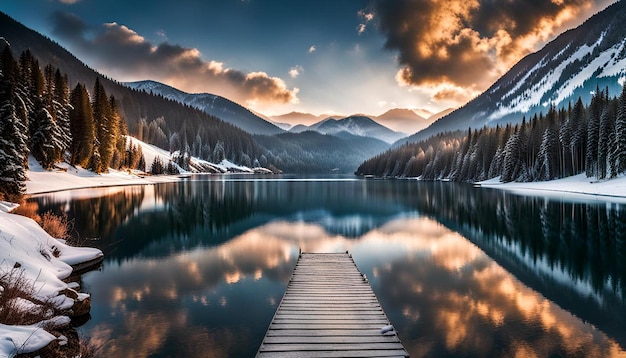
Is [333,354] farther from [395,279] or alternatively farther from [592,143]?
[592,143]

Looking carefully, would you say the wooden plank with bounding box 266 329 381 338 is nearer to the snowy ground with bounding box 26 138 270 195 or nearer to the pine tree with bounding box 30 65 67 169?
the snowy ground with bounding box 26 138 270 195

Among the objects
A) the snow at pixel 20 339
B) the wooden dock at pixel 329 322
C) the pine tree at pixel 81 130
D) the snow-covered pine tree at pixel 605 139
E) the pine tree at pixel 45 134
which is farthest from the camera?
the pine tree at pixel 81 130

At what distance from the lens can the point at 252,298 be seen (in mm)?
15453

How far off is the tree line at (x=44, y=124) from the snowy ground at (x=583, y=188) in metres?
86.6

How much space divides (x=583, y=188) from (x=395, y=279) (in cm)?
7638

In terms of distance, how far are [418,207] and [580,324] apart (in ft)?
131

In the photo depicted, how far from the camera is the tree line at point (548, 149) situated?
7269 centimetres

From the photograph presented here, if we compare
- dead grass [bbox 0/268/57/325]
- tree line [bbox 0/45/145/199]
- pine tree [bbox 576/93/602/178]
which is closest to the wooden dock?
dead grass [bbox 0/268/57/325]

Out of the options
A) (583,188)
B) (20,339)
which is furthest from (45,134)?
(583,188)

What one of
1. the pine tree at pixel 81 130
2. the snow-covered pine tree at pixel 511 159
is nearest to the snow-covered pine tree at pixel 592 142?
the snow-covered pine tree at pixel 511 159

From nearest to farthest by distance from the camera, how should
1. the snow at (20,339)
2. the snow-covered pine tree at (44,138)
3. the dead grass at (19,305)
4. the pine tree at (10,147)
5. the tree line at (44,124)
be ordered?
the snow at (20,339) < the dead grass at (19,305) < the pine tree at (10,147) < the tree line at (44,124) < the snow-covered pine tree at (44,138)

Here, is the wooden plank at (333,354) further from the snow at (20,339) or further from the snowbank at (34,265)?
the snowbank at (34,265)

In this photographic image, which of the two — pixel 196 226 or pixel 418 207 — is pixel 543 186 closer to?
pixel 418 207

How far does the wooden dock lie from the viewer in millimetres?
9414
